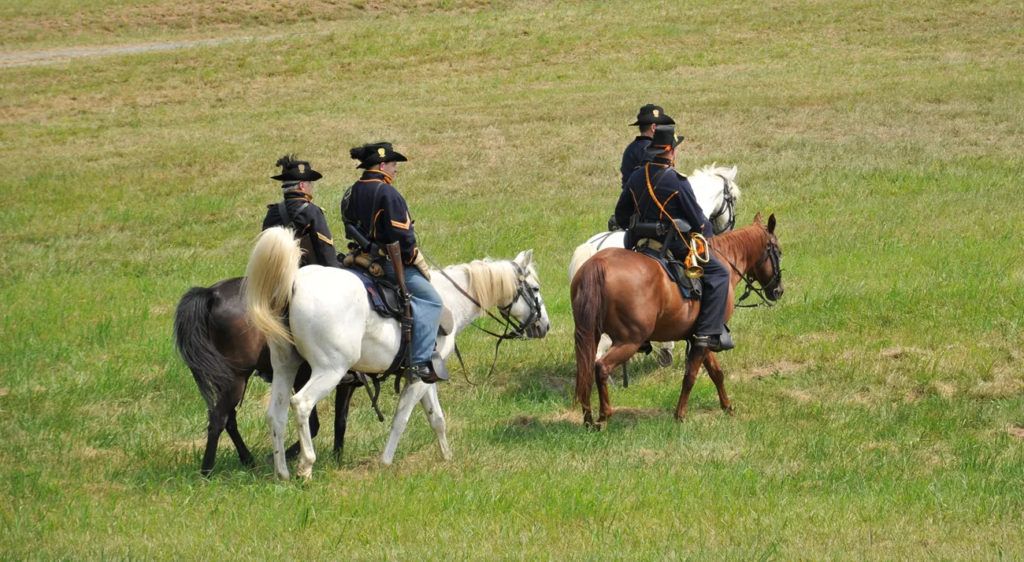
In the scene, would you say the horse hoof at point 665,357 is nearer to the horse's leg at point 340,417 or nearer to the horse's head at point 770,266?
the horse's head at point 770,266

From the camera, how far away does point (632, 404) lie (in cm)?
1282

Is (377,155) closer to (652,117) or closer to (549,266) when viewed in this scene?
(652,117)

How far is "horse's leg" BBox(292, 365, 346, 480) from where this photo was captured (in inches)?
Result: 377

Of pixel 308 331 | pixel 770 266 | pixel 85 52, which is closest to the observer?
pixel 308 331

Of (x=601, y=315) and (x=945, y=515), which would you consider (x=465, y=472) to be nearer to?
(x=601, y=315)

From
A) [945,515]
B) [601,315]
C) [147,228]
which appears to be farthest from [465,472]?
[147,228]

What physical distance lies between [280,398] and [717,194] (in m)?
7.52

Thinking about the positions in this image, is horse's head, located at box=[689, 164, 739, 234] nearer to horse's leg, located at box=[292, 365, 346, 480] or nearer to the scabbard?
the scabbard

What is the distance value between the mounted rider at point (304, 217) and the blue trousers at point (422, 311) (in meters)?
1.23

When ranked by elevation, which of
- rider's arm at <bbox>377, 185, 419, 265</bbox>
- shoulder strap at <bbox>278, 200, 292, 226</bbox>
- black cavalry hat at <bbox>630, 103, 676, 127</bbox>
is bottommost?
shoulder strap at <bbox>278, 200, 292, 226</bbox>

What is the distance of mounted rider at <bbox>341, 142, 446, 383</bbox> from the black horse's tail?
1510 mm

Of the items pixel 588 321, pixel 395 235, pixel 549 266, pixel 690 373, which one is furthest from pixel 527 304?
pixel 549 266

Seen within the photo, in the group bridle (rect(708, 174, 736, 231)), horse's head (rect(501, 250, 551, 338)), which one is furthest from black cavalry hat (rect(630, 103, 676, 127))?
horse's head (rect(501, 250, 551, 338))

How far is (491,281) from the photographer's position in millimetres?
11344
